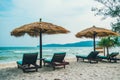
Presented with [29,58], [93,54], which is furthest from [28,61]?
[93,54]

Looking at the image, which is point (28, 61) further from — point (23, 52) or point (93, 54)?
point (23, 52)

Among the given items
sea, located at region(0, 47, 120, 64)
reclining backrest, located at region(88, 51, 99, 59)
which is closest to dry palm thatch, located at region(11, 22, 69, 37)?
reclining backrest, located at region(88, 51, 99, 59)

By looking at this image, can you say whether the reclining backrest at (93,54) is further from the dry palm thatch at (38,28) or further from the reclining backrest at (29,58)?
the reclining backrest at (29,58)

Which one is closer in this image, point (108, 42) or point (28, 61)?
point (28, 61)

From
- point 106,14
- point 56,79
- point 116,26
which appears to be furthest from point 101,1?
point 56,79

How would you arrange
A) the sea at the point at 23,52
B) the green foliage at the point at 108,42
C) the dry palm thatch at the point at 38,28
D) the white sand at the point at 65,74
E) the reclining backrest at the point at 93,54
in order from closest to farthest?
the white sand at the point at 65,74 → the dry palm thatch at the point at 38,28 → the reclining backrest at the point at 93,54 → the green foliage at the point at 108,42 → the sea at the point at 23,52

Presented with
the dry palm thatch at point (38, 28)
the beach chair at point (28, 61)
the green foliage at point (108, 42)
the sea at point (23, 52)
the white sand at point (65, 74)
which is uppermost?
the dry palm thatch at point (38, 28)

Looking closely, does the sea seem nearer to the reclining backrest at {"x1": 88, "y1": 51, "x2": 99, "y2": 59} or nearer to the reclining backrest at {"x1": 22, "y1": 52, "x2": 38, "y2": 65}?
the reclining backrest at {"x1": 88, "y1": 51, "x2": 99, "y2": 59}

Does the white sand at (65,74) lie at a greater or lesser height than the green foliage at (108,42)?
lesser

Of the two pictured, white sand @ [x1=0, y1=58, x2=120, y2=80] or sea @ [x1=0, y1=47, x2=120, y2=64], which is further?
sea @ [x1=0, y1=47, x2=120, y2=64]

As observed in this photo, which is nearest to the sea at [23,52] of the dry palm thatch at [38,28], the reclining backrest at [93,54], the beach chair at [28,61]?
the reclining backrest at [93,54]

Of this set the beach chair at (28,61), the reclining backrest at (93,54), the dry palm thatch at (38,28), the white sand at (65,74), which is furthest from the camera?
the reclining backrest at (93,54)

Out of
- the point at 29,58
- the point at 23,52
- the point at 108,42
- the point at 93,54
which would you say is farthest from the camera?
the point at 23,52

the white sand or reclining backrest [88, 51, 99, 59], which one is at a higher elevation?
reclining backrest [88, 51, 99, 59]
